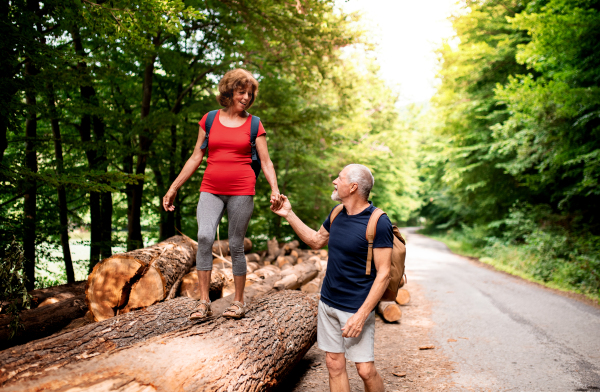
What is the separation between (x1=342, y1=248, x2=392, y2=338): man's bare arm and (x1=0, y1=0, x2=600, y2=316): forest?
118 inches

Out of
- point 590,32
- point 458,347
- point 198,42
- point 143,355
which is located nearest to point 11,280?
point 143,355

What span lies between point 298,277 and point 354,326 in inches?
161

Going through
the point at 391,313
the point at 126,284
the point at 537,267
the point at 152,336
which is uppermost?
the point at 126,284

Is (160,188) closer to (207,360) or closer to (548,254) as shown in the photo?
(207,360)

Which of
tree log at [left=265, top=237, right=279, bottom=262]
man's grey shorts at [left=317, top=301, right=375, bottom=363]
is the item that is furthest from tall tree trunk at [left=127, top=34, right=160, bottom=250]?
man's grey shorts at [left=317, top=301, right=375, bottom=363]

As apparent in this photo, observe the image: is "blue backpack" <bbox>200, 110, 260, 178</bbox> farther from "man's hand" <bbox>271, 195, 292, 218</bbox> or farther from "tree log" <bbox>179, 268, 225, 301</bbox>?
"tree log" <bbox>179, 268, 225, 301</bbox>

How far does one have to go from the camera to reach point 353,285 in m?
2.53

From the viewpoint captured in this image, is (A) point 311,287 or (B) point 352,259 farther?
(A) point 311,287

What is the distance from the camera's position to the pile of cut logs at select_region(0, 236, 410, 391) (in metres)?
2.05

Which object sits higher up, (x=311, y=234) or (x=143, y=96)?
(x=143, y=96)

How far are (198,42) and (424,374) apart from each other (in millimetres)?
9864

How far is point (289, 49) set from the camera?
8.67 meters

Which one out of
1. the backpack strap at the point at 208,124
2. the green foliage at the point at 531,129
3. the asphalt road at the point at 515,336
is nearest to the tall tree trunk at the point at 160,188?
the backpack strap at the point at 208,124

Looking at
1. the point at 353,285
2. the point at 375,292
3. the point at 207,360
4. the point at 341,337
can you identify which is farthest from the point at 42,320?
the point at 375,292
